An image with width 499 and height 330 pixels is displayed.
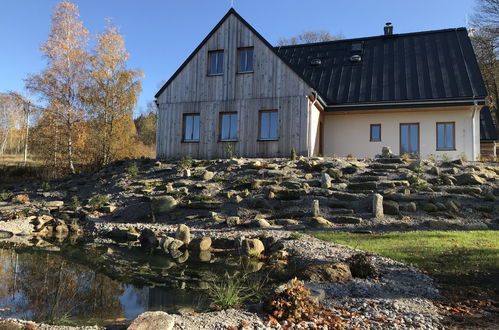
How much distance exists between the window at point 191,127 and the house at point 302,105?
1.9 inches

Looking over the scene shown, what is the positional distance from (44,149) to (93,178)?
652 centimetres

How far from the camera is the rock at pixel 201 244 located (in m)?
8.74

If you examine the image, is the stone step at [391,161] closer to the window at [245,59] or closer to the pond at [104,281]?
the window at [245,59]

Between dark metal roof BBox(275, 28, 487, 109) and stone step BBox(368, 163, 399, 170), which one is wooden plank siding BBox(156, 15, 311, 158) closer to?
dark metal roof BBox(275, 28, 487, 109)

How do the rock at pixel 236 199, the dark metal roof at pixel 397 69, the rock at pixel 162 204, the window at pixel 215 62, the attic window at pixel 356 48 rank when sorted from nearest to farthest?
the rock at pixel 236 199, the rock at pixel 162 204, the dark metal roof at pixel 397 69, the window at pixel 215 62, the attic window at pixel 356 48

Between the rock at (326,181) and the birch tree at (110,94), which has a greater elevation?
the birch tree at (110,94)

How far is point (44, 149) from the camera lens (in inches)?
823

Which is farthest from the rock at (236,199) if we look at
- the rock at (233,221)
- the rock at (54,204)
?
the rock at (54,204)

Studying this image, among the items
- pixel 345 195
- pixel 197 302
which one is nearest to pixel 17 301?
pixel 197 302

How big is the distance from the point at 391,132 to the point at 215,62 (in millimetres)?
8866

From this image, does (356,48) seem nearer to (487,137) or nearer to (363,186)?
(487,137)

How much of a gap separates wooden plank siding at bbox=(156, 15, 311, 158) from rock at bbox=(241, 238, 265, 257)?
7627 mm

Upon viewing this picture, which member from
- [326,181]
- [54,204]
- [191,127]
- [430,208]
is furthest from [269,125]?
[54,204]

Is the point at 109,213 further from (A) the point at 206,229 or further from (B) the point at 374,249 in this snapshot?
(B) the point at 374,249
